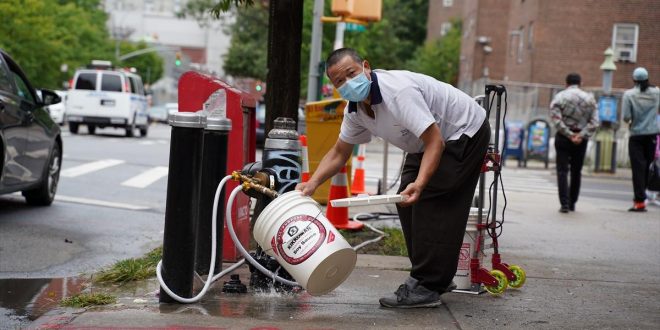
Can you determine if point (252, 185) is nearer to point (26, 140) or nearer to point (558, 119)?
point (26, 140)

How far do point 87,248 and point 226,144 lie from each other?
2.48 meters

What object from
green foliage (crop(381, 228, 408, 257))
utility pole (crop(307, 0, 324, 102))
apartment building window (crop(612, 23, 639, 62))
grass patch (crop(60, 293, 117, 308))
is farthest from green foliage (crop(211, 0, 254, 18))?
apartment building window (crop(612, 23, 639, 62))

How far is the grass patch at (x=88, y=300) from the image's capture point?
5445mm

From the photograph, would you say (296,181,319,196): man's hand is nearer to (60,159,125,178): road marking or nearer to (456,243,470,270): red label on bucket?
(456,243,470,270): red label on bucket

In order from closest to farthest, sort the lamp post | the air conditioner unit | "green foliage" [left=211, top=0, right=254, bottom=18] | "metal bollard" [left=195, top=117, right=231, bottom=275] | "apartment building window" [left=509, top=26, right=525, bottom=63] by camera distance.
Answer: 1. "metal bollard" [left=195, top=117, right=231, bottom=275]
2. "green foliage" [left=211, top=0, right=254, bottom=18]
3. the lamp post
4. the air conditioner unit
5. "apartment building window" [left=509, top=26, right=525, bottom=63]

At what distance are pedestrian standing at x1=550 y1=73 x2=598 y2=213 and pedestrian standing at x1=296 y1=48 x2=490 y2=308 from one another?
22.3ft

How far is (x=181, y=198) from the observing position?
5328 millimetres

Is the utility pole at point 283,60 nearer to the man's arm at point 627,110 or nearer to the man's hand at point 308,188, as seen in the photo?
the man's hand at point 308,188

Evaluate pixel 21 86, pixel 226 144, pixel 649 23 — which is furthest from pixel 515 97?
pixel 226 144

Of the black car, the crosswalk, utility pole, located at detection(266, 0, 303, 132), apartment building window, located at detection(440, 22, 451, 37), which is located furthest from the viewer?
apartment building window, located at detection(440, 22, 451, 37)

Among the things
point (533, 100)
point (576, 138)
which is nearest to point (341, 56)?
point (576, 138)

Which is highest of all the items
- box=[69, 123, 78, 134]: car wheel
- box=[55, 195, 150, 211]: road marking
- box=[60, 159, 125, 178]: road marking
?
box=[55, 195, 150, 211]: road marking

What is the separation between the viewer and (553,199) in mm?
14828

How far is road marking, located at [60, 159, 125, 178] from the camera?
15.1 m
